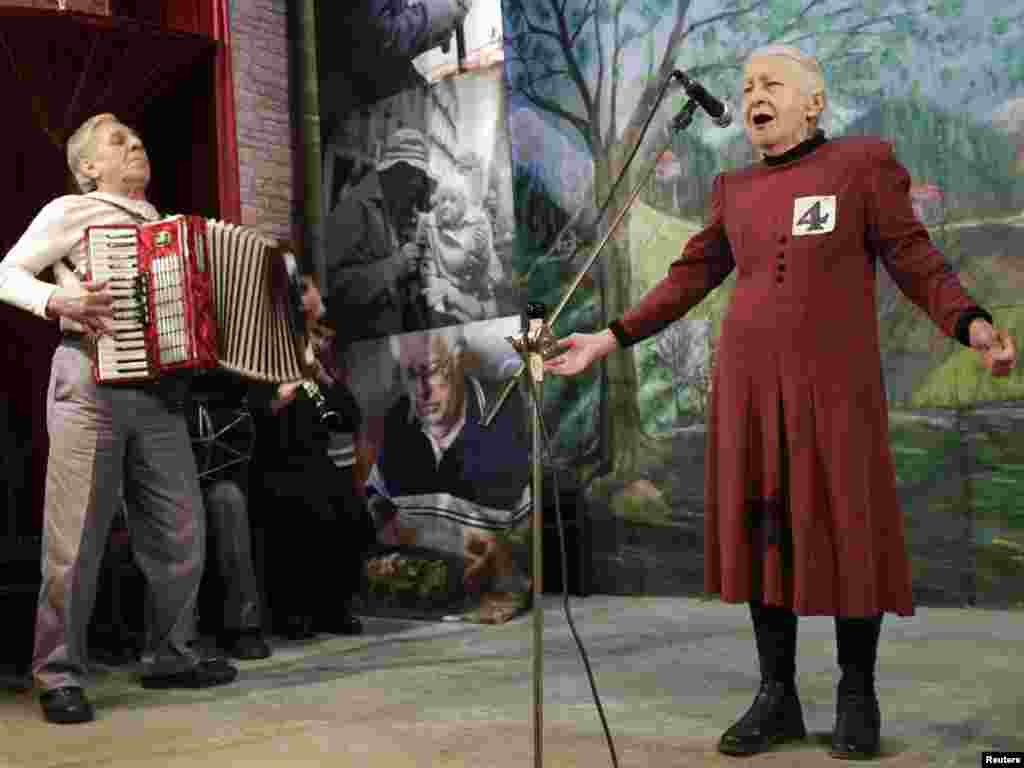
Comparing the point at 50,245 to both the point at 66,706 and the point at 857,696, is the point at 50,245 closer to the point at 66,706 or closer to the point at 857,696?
the point at 66,706

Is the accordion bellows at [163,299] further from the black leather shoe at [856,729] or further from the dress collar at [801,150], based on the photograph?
the black leather shoe at [856,729]

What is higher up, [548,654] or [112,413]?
[112,413]

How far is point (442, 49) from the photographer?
18.3 feet

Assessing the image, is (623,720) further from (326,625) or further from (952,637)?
(326,625)

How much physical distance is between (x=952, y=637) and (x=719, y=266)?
2080 millimetres

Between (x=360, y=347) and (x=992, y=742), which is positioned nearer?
(x=992, y=742)

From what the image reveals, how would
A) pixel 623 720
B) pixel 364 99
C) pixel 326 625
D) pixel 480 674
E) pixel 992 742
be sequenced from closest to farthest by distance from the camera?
1. pixel 992 742
2. pixel 623 720
3. pixel 480 674
4. pixel 326 625
5. pixel 364 99

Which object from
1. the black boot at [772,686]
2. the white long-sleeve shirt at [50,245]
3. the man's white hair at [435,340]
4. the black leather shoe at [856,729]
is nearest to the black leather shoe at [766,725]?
the black boot at [772,686]

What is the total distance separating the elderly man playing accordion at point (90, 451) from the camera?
3.53 m

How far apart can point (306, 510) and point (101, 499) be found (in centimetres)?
142

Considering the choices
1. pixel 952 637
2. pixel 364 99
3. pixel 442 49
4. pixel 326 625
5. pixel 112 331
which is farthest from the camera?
pixel 364 99

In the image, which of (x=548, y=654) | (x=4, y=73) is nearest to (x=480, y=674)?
(x=548, y=654)

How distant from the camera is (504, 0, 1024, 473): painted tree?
523 centimetres

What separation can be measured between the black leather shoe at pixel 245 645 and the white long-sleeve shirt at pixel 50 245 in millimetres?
1547
